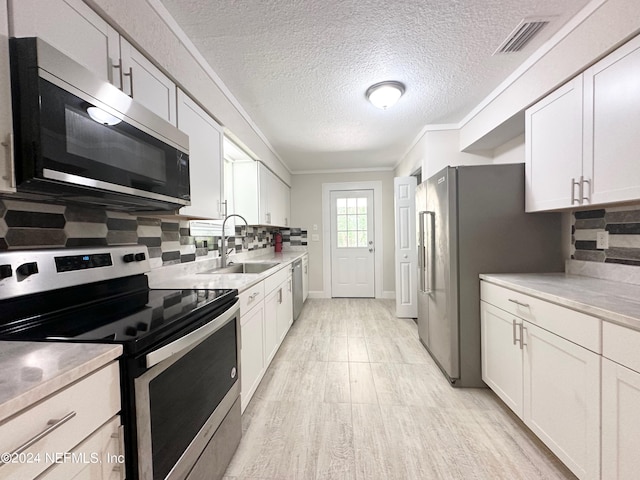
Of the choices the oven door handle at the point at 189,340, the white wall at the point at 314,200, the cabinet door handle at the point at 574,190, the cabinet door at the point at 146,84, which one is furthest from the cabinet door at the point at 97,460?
the white wall at the point at 314,200

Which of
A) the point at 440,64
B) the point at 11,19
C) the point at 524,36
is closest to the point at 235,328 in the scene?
the point at 11,19

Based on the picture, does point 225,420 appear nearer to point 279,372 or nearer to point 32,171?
point 279,372

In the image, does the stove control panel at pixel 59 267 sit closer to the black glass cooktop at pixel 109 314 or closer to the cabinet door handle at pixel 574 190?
the black glass cooktop at pixel 109 314

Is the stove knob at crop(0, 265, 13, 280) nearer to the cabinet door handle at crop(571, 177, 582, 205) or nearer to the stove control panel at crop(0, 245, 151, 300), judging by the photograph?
→ the stove control panel at crop(0, 245, 151, 300)

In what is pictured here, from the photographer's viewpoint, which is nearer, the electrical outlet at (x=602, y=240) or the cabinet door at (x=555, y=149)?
the cabinet door at (x=555, y=149)

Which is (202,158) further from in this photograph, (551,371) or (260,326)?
(551,371)

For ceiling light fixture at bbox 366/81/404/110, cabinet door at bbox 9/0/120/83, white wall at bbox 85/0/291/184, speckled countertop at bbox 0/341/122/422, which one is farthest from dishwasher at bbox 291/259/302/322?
speckled countertop at bbox 0/341/122/422

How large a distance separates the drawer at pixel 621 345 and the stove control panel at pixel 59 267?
2.10m

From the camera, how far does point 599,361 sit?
112 cm

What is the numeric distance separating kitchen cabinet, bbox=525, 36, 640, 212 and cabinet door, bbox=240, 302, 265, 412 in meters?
2.10

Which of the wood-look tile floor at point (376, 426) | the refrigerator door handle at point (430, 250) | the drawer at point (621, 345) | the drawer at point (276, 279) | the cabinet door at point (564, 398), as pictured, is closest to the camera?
the drawer at point (621, 345)

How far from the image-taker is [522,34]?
1643 mm

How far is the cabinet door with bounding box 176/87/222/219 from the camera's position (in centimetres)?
167

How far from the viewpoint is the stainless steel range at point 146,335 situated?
0.79 meters
